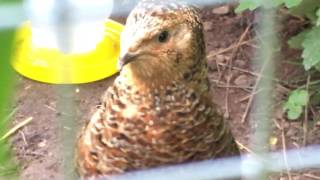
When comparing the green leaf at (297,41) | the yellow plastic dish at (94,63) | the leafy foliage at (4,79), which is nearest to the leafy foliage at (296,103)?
the green leaf at (297,41)

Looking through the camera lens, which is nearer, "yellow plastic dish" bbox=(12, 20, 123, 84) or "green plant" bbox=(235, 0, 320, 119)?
"green plant" bbox=(235, 0, 320, 119)

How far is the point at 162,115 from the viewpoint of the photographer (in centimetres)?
127

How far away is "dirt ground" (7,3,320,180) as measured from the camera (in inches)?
76.4

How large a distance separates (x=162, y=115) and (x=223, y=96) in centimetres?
83

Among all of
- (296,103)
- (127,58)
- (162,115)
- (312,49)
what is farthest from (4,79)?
(296,103)

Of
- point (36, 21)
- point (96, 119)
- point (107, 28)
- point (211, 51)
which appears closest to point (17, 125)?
point (107, 28)

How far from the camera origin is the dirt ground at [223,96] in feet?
6.37

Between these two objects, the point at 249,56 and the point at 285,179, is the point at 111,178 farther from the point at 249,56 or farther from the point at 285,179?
the point at 249,56

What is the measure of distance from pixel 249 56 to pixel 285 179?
17.7 inches

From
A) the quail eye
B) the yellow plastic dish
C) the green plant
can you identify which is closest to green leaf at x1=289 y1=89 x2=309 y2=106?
the green plant

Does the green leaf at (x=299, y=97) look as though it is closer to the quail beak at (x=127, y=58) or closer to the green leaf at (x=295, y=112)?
the green leaf at (x=295, y=112)

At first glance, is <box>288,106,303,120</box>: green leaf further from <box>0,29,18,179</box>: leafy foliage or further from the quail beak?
<box>0,29,18,179</box>: leafy foliage

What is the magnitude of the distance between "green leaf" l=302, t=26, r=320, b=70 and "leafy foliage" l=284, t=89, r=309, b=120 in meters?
0.16

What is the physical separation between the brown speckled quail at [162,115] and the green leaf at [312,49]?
1.90 feet
